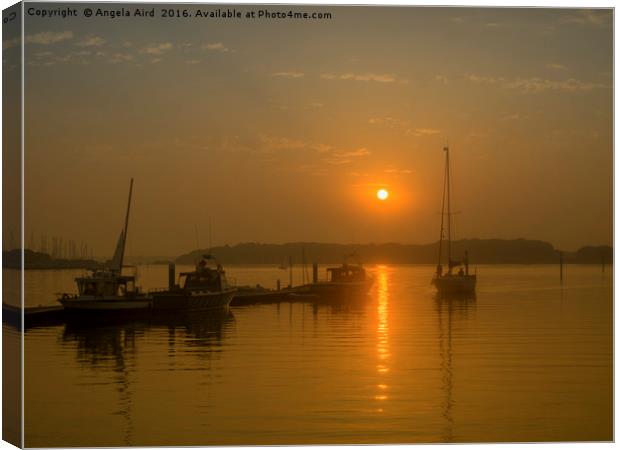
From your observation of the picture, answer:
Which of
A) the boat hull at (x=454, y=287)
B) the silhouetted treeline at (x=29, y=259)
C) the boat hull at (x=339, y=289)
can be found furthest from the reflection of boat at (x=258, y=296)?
the silhouetted treeline at (x=29, y=259)

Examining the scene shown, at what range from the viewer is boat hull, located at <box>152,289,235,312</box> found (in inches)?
1132

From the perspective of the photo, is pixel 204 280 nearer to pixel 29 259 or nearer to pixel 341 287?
pixel 341 287

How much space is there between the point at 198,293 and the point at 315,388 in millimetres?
18961

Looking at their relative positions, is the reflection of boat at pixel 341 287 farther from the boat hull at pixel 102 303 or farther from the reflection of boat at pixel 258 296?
the boat hull at pixel 102 303

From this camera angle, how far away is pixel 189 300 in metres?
30.2

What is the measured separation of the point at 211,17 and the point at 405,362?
630 cm

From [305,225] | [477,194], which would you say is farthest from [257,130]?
[477,194]

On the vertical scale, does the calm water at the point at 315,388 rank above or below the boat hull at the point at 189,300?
below

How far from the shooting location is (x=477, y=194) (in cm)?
1292

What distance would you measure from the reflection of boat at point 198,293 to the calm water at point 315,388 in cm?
638

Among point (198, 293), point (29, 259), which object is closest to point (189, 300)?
point (198, 293)

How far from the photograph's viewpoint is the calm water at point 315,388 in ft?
31.7

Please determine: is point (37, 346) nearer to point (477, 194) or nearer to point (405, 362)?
point (405, 362)

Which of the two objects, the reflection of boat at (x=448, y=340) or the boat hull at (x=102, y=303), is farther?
the boat hull at (x=102, y=303)
